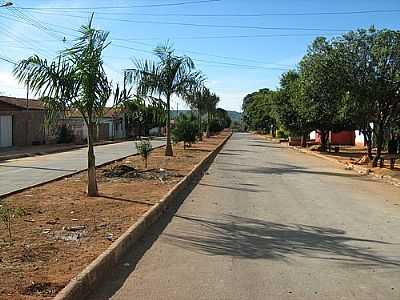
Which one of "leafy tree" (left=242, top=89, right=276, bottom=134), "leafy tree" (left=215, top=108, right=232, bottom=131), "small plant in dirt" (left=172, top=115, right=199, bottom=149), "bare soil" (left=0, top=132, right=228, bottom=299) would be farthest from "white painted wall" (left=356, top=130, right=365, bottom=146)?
"leafy tree" (left=215, top=108, right=232, bottom=131)

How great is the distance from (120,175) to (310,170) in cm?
904

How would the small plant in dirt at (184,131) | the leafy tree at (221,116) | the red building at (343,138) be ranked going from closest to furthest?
the small plant in dirt at (184,131) < the red building at (343,138) < the leafy tree at (221,116)

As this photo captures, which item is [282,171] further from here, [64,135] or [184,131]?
[64,135]

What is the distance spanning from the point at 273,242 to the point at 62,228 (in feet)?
10.8

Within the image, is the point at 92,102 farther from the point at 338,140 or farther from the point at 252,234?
the point at 338,140

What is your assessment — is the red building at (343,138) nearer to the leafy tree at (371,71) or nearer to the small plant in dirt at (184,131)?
the small plant in dirt at (184,131)

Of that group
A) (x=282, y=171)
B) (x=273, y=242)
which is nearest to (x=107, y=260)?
(x=273, y=242)

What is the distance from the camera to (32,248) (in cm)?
743

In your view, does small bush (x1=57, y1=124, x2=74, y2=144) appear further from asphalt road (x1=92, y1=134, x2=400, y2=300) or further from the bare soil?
asphalt road (x1=92, y1=134, x2=400, y2=300)

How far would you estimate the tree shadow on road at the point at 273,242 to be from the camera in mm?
7638

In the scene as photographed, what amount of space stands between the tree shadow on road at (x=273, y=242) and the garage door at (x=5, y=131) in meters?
31.9

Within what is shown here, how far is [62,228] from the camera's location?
896cm

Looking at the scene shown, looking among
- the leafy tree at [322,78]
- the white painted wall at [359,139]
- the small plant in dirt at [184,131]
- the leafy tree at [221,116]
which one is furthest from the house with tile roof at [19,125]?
the leafy tree at [221,116]

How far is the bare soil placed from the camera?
5973 millimetres
